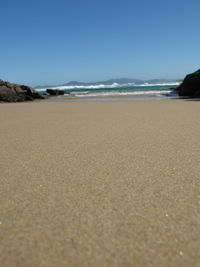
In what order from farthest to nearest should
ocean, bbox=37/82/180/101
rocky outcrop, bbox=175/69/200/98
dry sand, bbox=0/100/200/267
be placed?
ocean, bbox=37/82/180/101 < rocky outcrop, bbox=175/69/200/98 < dry sand, bbox=0/100/200/267

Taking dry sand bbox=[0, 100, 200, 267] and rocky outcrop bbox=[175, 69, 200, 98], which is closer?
dry sand bbox=[0, 100, 200, 267]

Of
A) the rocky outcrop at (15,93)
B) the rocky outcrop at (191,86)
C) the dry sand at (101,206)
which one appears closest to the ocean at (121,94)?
the rocky outcrop at (191,86)

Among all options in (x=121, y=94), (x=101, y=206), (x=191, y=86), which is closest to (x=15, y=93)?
(x=121, y=94)

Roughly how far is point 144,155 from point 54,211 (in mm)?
1413

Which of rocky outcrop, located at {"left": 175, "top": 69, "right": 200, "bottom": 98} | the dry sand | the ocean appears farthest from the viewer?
the ocean

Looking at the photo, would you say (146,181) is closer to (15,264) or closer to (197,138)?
(15,264)

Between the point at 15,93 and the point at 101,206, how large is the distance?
18.1m

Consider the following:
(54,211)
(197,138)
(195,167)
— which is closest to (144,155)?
(195,167)

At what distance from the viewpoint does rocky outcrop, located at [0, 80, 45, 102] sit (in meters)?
16.9

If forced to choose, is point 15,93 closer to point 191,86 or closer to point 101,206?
point 191,86

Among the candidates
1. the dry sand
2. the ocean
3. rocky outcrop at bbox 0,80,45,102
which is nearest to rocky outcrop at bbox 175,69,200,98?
the ocean

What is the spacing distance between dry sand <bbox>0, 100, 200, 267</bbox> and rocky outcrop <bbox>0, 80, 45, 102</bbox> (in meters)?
15.5

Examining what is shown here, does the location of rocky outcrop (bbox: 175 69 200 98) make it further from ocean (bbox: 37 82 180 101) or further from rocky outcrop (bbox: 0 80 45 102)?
rocky outcrop (bbox: 0 80 45 102)

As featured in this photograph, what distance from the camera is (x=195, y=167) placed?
216 cm
